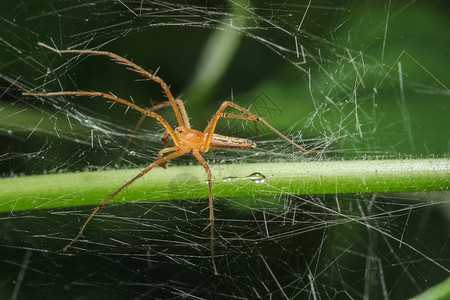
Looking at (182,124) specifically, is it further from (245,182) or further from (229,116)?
(245,182)

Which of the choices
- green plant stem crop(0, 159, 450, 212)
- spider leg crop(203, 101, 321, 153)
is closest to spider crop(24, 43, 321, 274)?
spider leg crop(203, 101, 321, 153)

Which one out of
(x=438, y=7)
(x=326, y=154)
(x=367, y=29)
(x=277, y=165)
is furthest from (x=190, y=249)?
(x=438, y=7)

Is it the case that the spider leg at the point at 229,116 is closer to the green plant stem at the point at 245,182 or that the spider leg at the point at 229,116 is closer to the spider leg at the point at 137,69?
the spider leg at the point at 137,69

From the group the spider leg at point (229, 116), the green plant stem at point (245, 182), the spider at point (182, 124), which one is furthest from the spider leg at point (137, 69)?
the green plant stem at point (245, 182)

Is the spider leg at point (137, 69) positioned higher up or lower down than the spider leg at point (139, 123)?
higher up

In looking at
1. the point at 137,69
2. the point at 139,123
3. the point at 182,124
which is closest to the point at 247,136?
the point at 182,124

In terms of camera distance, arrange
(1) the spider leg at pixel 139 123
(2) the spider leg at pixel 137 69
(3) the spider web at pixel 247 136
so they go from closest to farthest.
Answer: (3) the spider web at pixel 247 136 → (2) the spider leg at pixel 137 69 → (1) the spider leg at pixel 139 123
